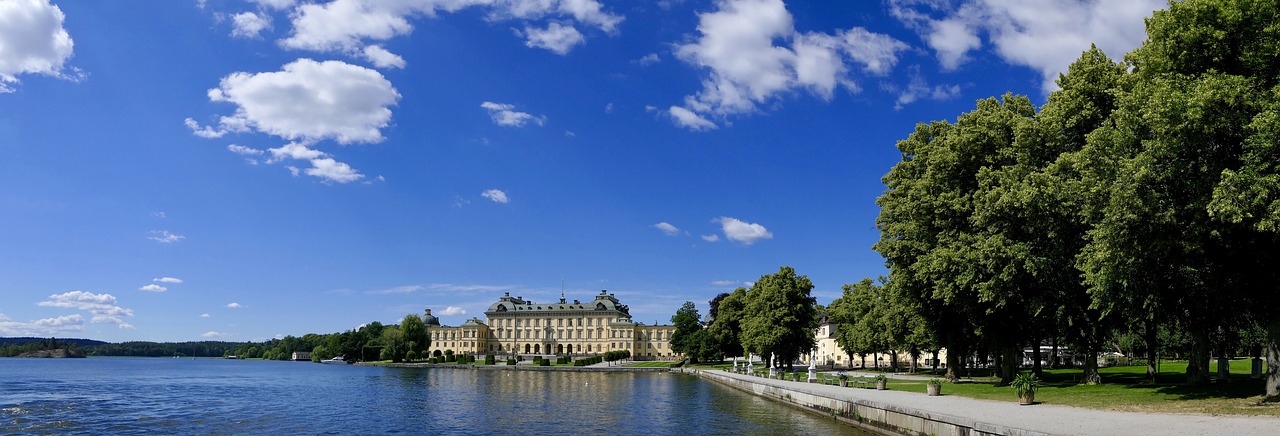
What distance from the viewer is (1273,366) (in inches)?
818

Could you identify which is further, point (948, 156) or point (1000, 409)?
point (948, 156)

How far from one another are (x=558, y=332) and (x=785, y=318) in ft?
327

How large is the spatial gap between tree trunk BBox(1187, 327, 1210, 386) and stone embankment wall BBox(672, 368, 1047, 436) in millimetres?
11830

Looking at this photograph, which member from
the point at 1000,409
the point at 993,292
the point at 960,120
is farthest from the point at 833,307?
the point at 1000,409

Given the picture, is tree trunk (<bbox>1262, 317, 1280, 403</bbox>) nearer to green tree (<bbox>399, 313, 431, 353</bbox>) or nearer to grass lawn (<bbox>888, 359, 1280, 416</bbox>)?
grass lawn (<bbox>888, 359, 1280, 416</bbox>)

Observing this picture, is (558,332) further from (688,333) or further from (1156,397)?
(1156,397)

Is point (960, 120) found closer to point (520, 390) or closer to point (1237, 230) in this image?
point (1237, 230)

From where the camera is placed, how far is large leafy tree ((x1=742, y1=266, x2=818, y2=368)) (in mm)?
70625

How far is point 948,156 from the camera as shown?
3397 cm

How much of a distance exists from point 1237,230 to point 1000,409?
25.8 feet

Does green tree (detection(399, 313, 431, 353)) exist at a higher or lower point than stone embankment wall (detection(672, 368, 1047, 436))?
lower

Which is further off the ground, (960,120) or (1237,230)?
(960,120)

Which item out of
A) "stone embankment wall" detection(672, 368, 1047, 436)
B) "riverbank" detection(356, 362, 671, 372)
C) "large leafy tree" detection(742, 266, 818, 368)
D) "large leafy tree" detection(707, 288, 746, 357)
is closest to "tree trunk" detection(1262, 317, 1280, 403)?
"stone embankment wall" detection(672, 368, 1047, 436)

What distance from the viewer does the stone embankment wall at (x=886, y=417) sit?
18.8 m
